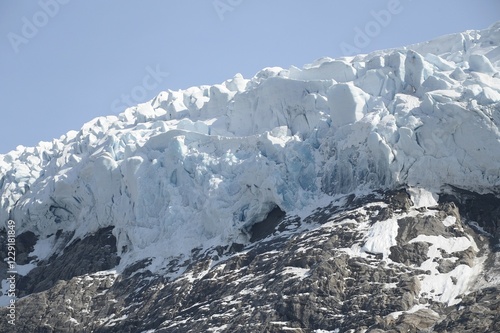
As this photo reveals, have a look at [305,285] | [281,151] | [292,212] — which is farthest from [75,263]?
[305,285]

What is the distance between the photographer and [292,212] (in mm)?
98312

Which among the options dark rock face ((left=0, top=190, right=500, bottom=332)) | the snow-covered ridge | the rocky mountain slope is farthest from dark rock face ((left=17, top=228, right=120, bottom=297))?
the snow-covered ridge

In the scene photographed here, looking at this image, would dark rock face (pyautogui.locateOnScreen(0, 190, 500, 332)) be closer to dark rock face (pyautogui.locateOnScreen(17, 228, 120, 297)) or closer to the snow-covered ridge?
dark rock face (pyautogui.locateOnScreen(17, 228, 120, 297))

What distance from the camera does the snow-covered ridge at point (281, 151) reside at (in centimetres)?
9462

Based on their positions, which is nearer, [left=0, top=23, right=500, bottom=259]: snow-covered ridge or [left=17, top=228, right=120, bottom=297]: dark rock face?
[left=0, top=23, right=500, bottom=259]: snow-covered ridge

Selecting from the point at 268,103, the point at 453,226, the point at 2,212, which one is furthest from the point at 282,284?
the point at 2,212

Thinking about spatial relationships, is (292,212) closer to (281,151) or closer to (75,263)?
(281,151)

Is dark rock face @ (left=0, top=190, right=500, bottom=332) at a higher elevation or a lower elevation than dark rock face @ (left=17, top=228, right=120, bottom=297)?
lower

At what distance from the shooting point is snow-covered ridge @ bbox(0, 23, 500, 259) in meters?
94.6

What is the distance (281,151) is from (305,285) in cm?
1914

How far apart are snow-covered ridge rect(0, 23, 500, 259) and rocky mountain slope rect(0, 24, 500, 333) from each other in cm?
18

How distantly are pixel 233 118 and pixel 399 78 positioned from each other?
18450mm

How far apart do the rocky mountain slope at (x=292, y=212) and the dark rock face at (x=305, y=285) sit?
15cm

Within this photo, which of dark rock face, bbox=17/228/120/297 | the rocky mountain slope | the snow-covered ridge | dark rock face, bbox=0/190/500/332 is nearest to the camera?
dark rock face, bbox=0/190/500/332
